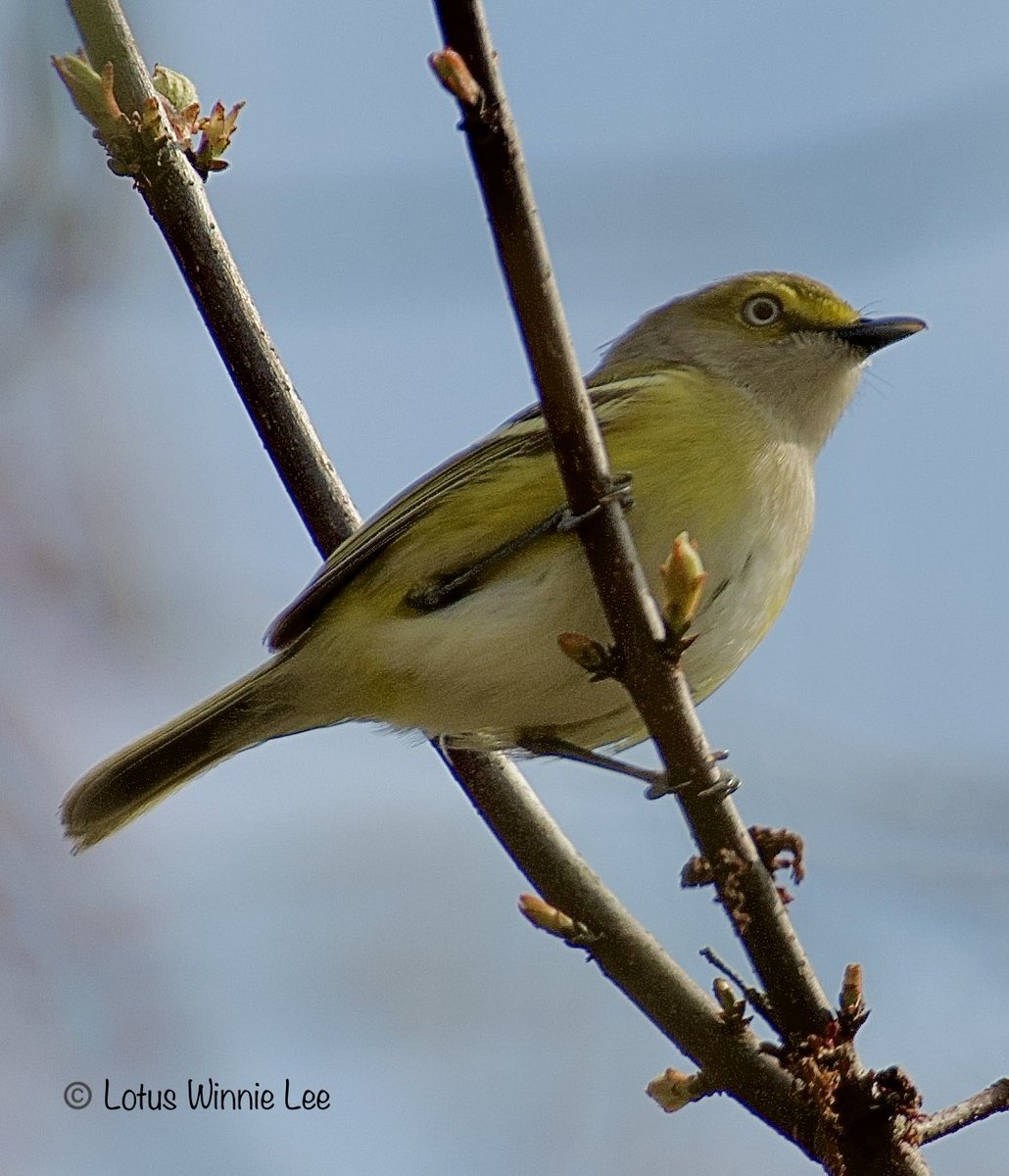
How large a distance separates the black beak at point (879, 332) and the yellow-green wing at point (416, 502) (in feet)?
2.98

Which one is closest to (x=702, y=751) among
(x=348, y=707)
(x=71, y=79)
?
(x=348, y=707)

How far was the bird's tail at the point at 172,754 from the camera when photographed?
4062mm

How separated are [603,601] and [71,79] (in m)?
1.70

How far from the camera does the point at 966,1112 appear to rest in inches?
103

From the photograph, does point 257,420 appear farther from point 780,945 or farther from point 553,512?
point 780,945

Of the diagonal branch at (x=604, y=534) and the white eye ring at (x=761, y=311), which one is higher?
the white eye ring at (x=761, y=311)

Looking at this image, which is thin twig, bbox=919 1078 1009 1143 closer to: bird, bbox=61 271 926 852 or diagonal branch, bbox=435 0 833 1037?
diagonal branch, bbox=435 0 833 1037

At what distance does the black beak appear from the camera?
4582 millimetres

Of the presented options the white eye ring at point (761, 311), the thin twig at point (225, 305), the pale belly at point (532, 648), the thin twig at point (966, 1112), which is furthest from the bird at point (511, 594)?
the thin twig at point (966, 1112)

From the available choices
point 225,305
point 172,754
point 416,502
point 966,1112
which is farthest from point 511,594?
point 966,1112

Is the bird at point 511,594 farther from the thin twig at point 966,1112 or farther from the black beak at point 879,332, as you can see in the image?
the thin twig at point 966,1112

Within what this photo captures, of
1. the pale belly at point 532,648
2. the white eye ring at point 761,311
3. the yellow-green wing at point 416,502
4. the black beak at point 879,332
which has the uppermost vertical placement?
the white eye ring at point 761,311

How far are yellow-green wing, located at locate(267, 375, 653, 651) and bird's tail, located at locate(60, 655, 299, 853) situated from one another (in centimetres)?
18

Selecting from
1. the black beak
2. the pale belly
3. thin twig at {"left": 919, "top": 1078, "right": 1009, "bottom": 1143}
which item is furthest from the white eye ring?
thin twig at {"left": 919, "top": 1078, "right": 1009, "bottom": 1143}
